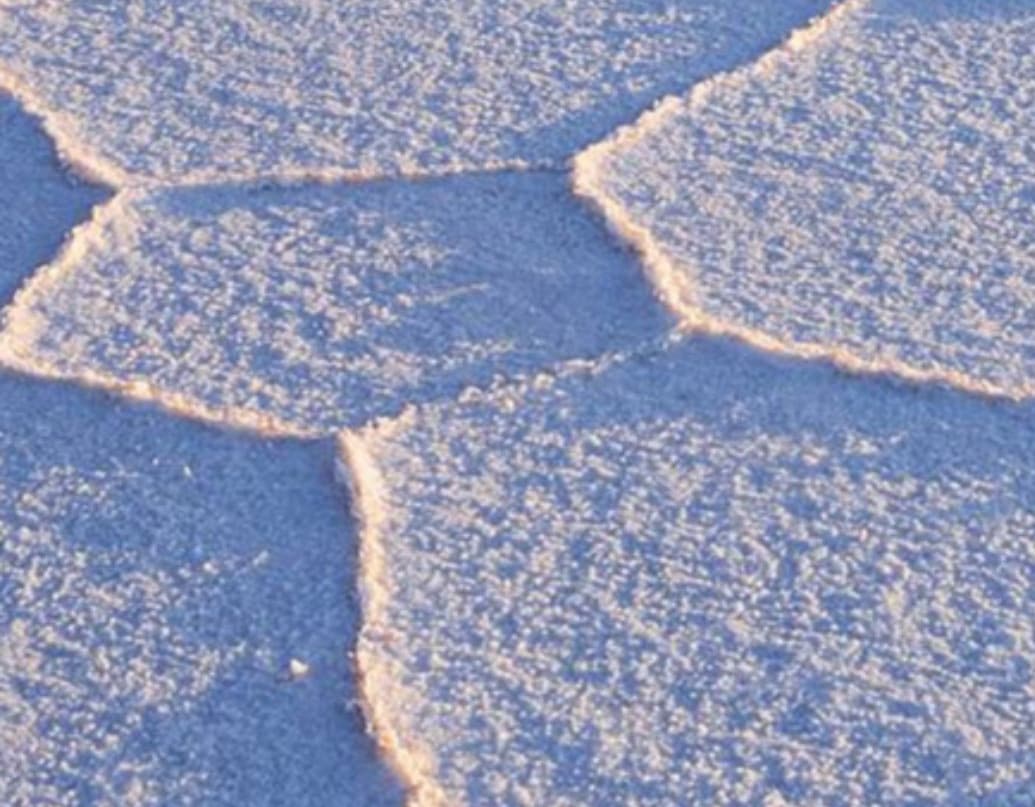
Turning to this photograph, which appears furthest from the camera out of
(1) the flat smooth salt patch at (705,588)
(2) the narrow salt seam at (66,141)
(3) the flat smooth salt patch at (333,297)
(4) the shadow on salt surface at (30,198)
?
(2) the narrow salt seam at (66,141)

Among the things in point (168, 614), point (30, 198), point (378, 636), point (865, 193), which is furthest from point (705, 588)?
point (30, 198)

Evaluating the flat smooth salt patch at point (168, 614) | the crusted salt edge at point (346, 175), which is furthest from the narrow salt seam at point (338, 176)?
the flat smooth salt patch at point (168, 614)

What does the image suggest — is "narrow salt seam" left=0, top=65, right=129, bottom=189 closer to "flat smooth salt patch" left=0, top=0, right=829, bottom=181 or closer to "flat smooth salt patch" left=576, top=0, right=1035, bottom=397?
"flat smooth salt patch" left=0, top=0, right=829, bottom=181

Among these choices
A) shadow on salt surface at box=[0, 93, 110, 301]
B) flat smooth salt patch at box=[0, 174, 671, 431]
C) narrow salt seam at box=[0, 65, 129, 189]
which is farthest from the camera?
narrow salt seam at box=[0, 65, 129, 189]

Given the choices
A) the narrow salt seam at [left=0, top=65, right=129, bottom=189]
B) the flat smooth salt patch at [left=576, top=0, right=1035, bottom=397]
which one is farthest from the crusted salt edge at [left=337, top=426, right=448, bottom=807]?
the narrow salt seam at [left=0, top=65, right=129, bottom=189]

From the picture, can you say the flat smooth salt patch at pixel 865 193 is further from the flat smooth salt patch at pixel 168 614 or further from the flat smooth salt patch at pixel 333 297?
the flat smooth salt patch at pixel 168 614
